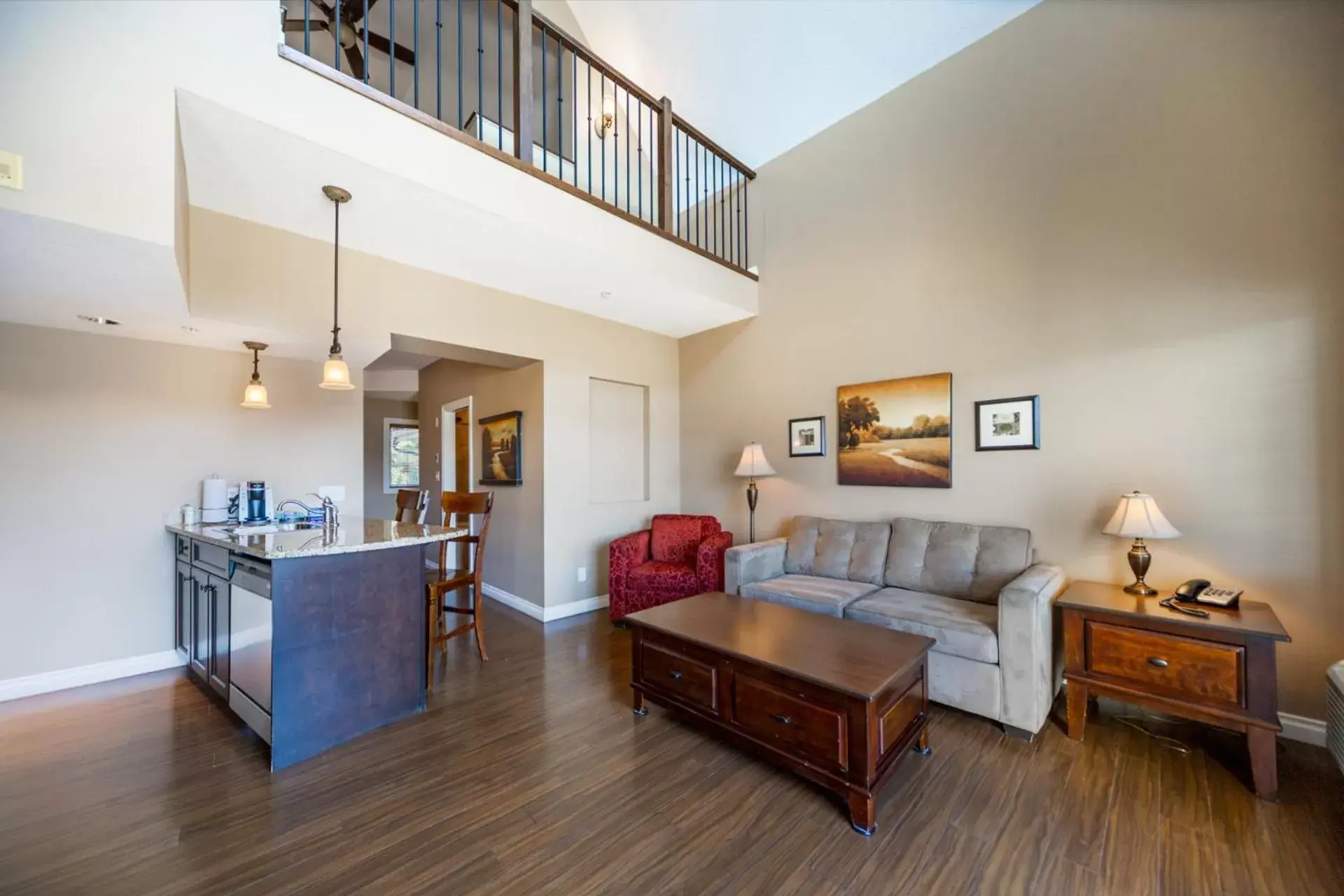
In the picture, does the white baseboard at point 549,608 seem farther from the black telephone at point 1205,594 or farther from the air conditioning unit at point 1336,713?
the air conditioning unit at point 1336,713

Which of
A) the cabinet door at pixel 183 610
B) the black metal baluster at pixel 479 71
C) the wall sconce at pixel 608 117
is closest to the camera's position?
the black metal baluster at pixel 479 71

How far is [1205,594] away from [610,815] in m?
2.73

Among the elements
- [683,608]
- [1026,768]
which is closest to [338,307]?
[683,608]

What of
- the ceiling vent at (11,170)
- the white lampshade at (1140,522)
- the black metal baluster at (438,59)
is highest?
the black metal baluster at (438,59)

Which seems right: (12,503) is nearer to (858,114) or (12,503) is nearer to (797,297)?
(797,297)

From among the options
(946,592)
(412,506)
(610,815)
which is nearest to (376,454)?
(412,506)

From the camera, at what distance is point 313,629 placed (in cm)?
222

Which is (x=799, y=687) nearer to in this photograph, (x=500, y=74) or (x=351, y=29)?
(x=500, y=74)

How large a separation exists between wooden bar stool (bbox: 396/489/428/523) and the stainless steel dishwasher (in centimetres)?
110

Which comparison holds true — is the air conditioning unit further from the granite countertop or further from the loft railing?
the loft railing

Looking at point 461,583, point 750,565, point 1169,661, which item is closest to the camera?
point 1169,661

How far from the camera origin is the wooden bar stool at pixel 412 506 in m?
3.54

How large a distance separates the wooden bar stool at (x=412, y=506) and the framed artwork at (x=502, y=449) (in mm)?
933

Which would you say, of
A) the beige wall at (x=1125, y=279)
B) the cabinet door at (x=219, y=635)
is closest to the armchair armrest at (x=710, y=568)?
the beige wall at (x=1125, y=279)
